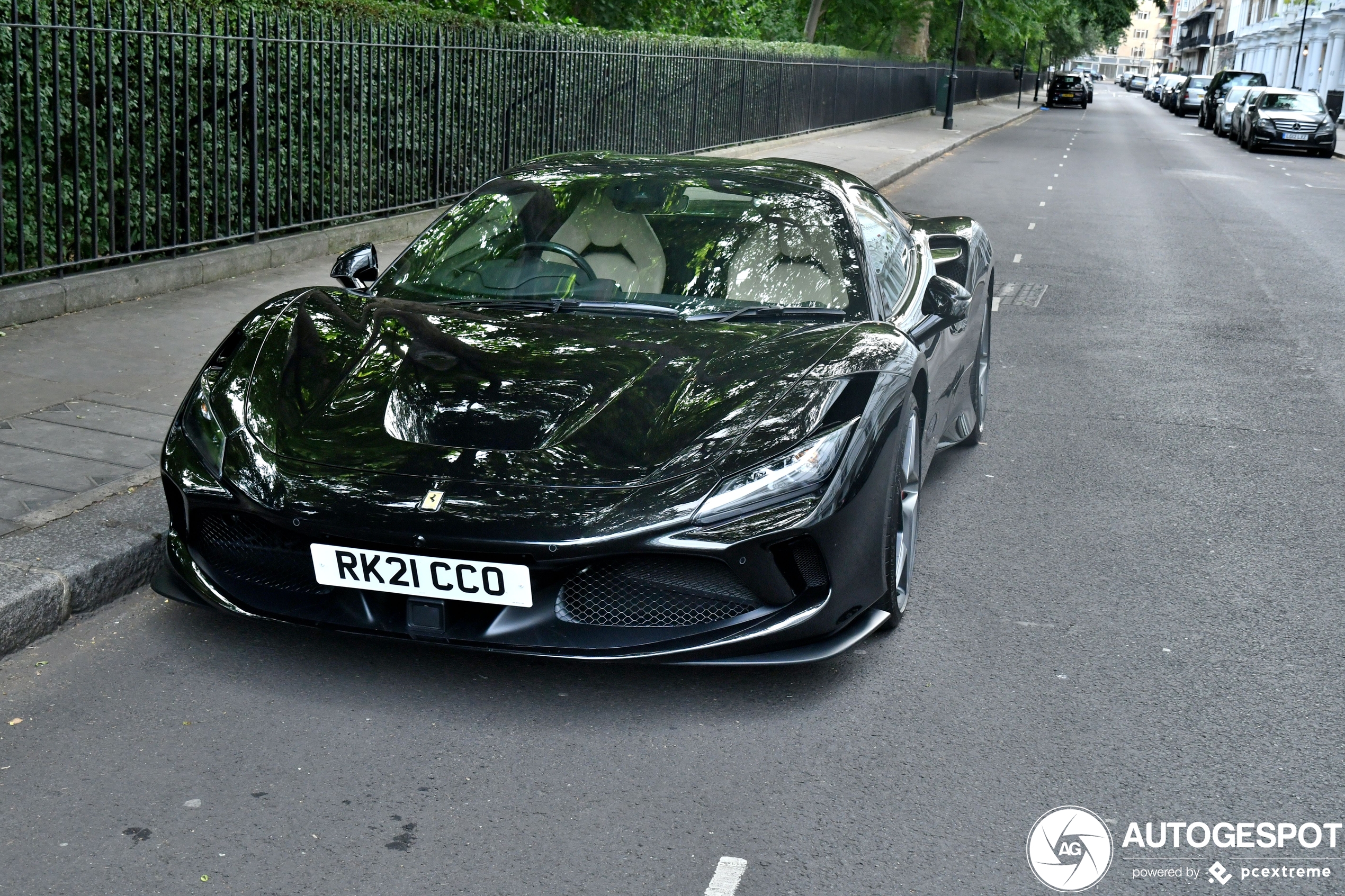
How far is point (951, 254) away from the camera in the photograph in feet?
19.9

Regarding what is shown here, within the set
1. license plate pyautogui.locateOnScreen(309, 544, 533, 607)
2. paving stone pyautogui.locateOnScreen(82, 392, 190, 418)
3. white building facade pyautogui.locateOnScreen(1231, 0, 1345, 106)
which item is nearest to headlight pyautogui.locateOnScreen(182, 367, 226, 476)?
license plate pyautogui.locateOnScreen(309, 544, 533, 607)

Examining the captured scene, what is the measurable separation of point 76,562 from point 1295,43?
8507 cm

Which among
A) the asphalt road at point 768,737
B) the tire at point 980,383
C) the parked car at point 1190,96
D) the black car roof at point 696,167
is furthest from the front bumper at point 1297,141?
the black car roof at point 696,167

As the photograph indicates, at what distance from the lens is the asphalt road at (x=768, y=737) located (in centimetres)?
293

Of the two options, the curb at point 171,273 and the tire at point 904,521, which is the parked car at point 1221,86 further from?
the tire at point 904,521

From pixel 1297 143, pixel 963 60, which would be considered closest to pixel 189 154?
pixel 1297 143

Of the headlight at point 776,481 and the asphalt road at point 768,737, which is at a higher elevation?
the headlight at point 776,481

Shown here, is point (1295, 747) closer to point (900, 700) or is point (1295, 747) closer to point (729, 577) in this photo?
point (900, 700)

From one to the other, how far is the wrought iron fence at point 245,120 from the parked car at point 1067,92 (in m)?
56.9

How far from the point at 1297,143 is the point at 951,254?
31985 mm

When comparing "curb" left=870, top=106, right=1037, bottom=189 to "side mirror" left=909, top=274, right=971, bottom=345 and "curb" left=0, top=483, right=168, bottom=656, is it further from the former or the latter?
"curb" left=0, top=483, right=168, bottom=656

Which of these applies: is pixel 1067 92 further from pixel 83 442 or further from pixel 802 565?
pixel 802 565

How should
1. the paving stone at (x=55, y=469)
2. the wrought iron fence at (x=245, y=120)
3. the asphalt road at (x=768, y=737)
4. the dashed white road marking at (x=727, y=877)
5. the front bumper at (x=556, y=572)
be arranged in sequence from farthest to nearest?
the wrought iron fence at (x=245, y=120) < the paving stone at (x=55, y=469) < the front bumper at (x=556, y=572) < the asphalt road at (x=768, y=737) < the dashed white road marking at (x=727, y=877)

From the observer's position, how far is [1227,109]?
4166 cm
